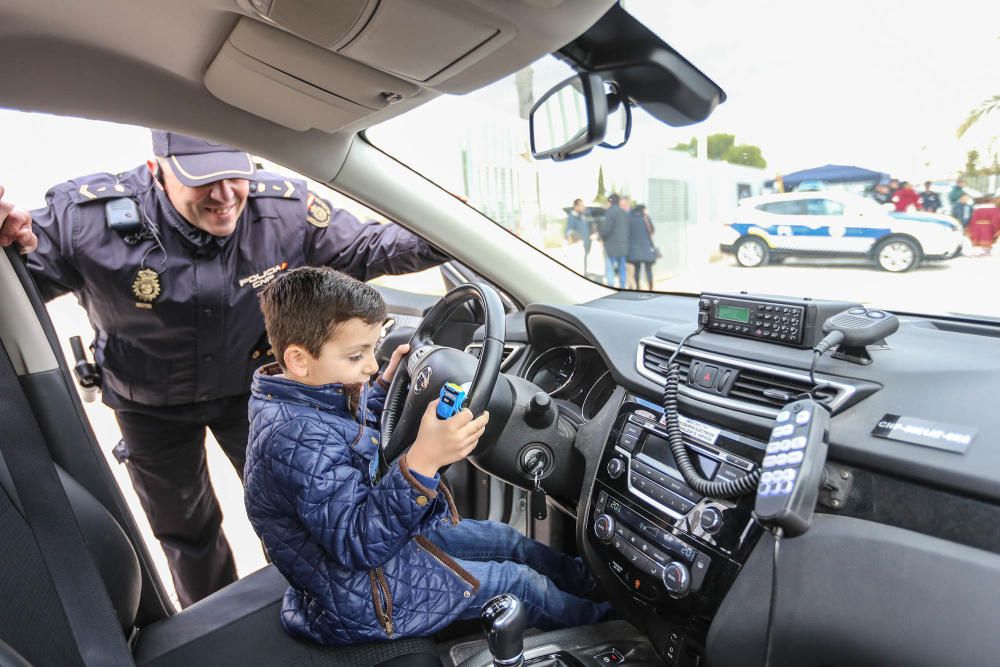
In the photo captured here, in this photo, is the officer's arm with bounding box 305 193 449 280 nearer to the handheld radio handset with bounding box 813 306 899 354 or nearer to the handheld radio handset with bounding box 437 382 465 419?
the handheld radio handset with bounding box 437 382 465 419

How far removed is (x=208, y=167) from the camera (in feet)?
6.37

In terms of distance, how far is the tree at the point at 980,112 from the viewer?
2.23 meters

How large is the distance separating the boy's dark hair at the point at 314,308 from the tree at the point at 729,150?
2.73m

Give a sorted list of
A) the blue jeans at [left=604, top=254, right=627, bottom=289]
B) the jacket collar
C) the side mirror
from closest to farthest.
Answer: the jacket collar < the side mirror < the blue jeans at [left=604, top=254, right=627, bottom=289]

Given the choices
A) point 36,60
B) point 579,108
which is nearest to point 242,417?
A: point 36,60

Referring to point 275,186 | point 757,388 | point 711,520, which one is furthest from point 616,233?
point 711,520

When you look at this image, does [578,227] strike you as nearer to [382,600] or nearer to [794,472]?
[382,600]

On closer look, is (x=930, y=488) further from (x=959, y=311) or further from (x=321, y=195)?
(x=321, y=195)

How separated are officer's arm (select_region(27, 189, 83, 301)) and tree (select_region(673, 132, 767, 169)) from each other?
3.06m

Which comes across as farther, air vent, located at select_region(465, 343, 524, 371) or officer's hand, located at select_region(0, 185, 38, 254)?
air vent, located at select_region(465, 343, 524, 371)

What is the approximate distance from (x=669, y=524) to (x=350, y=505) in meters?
0.64

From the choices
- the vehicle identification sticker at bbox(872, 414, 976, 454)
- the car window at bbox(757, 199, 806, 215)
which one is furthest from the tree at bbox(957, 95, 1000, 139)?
the vehicle identification sticker at bbox(872, 414, 976, 454)

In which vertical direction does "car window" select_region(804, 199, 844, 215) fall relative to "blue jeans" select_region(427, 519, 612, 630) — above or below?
above

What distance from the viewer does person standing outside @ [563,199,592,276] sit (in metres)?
3.74
